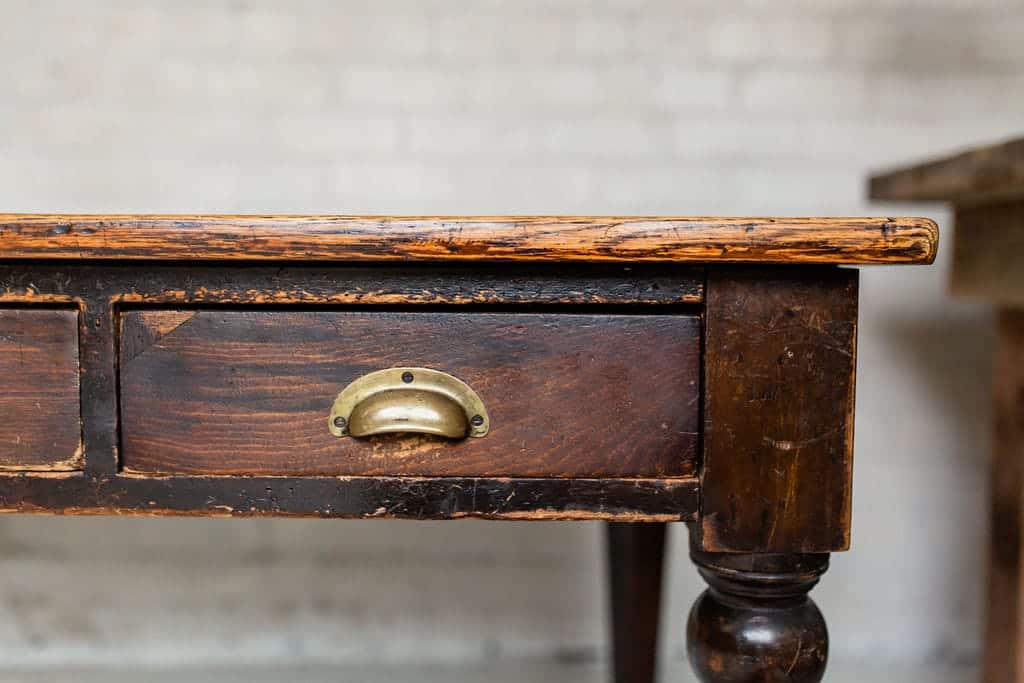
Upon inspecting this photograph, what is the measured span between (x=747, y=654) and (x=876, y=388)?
3.03 feet

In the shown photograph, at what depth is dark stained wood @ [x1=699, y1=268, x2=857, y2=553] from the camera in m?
0.63

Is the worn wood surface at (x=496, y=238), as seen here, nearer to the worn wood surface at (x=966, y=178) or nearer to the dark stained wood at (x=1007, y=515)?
the worn wood surface at (x=966, y=178)

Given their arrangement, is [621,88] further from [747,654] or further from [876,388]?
[747,654]

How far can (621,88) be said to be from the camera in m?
1.42

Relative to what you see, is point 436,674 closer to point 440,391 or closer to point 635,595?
point 635,595

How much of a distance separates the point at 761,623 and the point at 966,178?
552 millimetres

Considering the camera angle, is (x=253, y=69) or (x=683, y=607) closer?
(x=253, y=69)

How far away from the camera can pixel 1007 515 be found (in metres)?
1.20

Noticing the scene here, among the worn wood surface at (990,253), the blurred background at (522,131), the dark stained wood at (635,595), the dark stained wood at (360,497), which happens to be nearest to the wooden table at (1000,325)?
the worn wood surface at (990,253)

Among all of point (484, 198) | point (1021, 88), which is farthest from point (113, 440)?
point (1021, 88)

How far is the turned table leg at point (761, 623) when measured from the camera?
2.10ft

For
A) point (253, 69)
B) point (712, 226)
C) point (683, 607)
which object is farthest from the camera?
point (683, 607)

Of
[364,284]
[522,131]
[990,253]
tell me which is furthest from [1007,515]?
[364,284]

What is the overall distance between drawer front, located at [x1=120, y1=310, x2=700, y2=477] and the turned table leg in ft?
0.26
